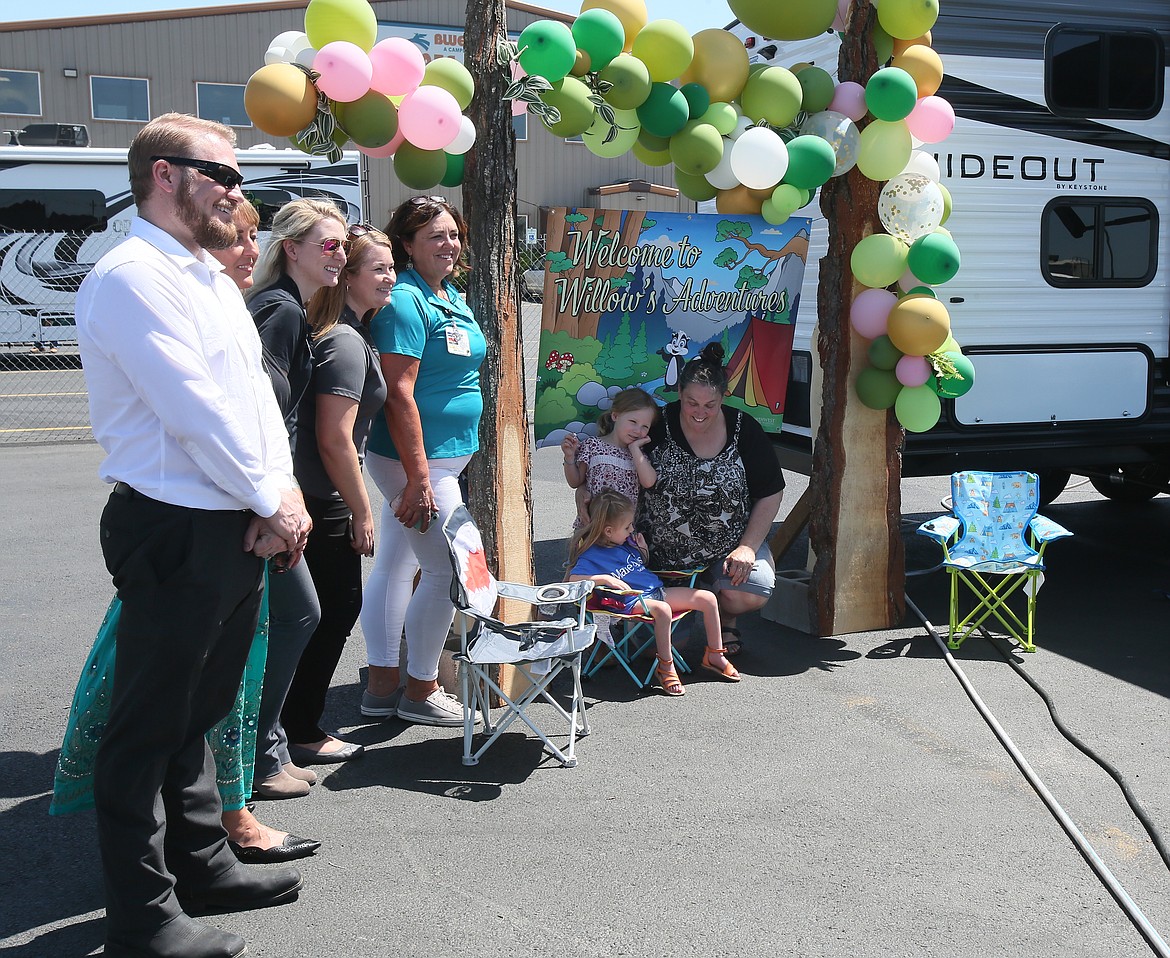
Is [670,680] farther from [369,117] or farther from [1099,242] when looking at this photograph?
[1099,242]

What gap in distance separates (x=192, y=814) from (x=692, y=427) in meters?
2.79

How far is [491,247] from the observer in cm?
419

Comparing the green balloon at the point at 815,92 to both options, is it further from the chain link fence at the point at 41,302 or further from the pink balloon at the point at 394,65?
the chain link fence at the point at 41,302

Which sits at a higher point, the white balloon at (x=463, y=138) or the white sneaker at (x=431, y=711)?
the white balloon at (x=463, y=138)

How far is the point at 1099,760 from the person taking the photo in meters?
3.77

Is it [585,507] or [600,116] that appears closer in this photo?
[600,116]

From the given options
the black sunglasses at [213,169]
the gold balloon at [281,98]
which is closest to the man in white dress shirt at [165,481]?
the black sunglasses at [213,169]

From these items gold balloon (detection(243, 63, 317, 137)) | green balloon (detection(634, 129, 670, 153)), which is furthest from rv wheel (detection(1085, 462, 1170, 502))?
gold balloon (detection(243, 63, 317, 137))

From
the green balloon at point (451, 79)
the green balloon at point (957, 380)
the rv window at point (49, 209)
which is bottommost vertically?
the green balloon at point (957, 380)

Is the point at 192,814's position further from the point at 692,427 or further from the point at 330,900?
the point at 692,427

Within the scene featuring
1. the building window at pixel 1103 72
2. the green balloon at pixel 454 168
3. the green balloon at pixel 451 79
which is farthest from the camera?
the building window at pixel 1103 72

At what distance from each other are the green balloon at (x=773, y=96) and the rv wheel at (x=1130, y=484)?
4.01 metres

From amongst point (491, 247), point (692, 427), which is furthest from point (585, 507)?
point (491, 247)

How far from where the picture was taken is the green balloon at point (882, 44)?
485cm
